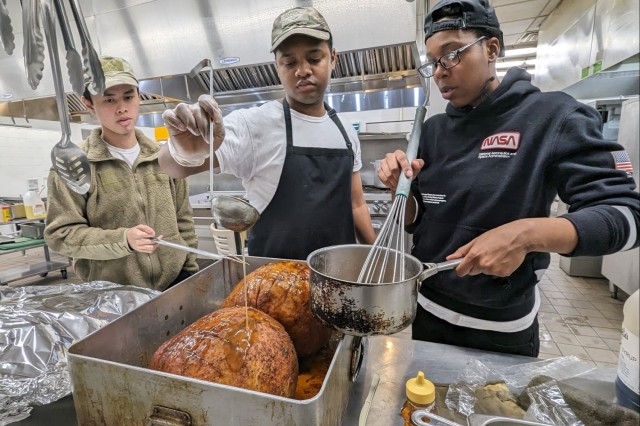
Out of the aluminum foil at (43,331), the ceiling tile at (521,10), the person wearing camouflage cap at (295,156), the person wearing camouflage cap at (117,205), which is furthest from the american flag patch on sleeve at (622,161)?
the ceiling tile at (521,10)

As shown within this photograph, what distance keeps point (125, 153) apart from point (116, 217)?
0.93 ft

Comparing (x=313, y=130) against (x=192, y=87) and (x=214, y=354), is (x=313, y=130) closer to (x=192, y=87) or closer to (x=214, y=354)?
(x=214, y=354)

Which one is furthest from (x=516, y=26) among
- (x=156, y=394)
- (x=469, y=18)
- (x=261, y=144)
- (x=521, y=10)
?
(x=156, y=394)

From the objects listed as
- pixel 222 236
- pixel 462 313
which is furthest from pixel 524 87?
pixel 222 236

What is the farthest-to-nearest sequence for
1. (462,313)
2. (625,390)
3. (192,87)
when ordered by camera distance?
(192,87), (462,313), (625,390)

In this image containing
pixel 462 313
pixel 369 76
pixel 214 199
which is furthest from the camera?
pixel 369 76

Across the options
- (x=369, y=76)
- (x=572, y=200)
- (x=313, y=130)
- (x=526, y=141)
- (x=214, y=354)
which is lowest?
(x=214, y=354)

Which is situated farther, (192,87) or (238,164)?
(192,87)

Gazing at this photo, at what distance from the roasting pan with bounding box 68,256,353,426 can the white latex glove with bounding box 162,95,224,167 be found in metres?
0.45

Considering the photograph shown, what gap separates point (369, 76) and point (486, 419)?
2.71 m

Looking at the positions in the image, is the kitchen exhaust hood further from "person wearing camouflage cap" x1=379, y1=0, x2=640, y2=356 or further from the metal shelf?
the metal shelf

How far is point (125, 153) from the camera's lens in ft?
4.49

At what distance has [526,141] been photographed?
88 cm

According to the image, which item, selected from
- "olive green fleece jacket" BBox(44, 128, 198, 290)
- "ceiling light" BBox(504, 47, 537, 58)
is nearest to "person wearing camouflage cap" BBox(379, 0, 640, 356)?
"olive green fleece jacket" BBox(44, 128, 198, 290)
